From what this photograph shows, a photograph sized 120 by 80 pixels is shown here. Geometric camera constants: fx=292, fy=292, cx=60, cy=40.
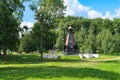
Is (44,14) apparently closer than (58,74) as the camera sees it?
No

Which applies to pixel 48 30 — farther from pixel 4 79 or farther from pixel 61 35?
pixel 61 35

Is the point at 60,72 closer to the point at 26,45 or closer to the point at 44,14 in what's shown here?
the point at 44,14

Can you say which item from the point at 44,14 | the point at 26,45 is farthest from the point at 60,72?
the point at 26,45

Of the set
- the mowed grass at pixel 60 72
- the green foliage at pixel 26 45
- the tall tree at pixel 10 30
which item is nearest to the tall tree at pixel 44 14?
the tall tree at pixel 10 30

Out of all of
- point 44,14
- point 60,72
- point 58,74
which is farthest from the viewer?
point 44,14

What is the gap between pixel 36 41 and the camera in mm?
57406

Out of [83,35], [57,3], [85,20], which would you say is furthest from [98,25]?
[57,3]

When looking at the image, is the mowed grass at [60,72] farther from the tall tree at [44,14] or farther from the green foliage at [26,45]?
the green foliage at [26,45]

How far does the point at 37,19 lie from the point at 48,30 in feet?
9.67

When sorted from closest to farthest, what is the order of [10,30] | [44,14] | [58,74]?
1. [58,74]
2. [10,30]
3. [44,14]

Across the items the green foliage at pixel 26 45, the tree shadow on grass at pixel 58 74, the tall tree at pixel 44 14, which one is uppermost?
the tall tree at pixel 44 14

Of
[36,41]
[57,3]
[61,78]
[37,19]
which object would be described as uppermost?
[57,3]

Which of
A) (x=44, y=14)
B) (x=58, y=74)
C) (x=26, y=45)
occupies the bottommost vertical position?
(x=58, y=74)

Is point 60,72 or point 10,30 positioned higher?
point 10,30
